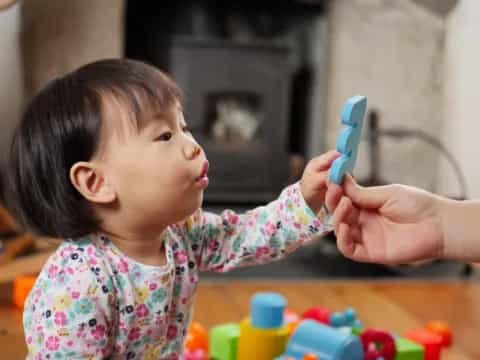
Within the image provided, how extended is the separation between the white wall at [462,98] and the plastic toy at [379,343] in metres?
0.78

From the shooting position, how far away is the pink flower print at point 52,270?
2.51ft

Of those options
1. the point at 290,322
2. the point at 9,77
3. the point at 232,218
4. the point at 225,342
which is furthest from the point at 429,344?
the point at 9,77

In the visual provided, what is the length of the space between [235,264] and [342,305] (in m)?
0.67

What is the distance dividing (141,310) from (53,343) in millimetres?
106

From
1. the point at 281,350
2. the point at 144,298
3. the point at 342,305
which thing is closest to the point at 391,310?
the point at 342,305

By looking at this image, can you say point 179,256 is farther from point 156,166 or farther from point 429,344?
point 429,344

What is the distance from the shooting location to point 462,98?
204 centimetres

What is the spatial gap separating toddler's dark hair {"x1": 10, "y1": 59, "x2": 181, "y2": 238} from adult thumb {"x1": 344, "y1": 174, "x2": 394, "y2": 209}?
8.5 inches

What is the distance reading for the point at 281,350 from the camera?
103 cm

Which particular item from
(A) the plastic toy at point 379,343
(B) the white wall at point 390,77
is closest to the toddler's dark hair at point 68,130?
(A) the plastic toy at point 379,343

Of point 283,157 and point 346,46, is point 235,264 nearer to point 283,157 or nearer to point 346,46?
point 283,157

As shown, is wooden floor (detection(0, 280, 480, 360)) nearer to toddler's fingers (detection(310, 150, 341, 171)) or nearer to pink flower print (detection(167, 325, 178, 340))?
Answer: pink flower print (detection(167, 325, 178, 340))

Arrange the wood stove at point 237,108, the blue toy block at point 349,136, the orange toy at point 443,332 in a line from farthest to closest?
1. the wood stove at point 237,108
2. the orange toy at point 443,332
3. the blue toy block at point 349,136

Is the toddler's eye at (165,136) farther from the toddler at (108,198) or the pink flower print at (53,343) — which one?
the pink flower print at (53,343)
